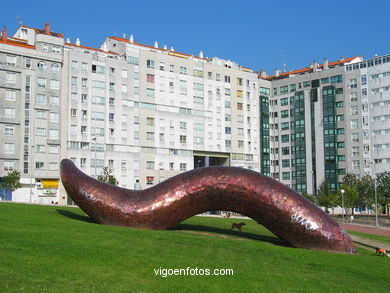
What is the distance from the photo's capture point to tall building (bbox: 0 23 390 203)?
80.2 m

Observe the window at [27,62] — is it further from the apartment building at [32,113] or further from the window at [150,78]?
the window at [150,78]

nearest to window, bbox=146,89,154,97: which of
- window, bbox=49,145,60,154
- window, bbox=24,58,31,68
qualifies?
window, bbox=49,145,60,154

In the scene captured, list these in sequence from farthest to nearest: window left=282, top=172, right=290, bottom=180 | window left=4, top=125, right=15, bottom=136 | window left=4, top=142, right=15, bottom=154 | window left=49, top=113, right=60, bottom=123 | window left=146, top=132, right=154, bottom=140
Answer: window left=282, top=172, right=290, bottom=180, window left=146, top=132, right=154, bottom=140, window left=49, top=113, right=60, bottom=123, window left=4, top=125, right=15, bottom=136, window left=4, top=142, right=15, bottom=154

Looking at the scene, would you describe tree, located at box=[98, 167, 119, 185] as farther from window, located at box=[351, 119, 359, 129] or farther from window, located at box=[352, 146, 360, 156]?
window, located at box=[351, 119, 359, 129]

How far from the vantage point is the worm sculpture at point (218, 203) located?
20.8 m

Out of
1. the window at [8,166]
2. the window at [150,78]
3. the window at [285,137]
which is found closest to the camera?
the window at [8,166]

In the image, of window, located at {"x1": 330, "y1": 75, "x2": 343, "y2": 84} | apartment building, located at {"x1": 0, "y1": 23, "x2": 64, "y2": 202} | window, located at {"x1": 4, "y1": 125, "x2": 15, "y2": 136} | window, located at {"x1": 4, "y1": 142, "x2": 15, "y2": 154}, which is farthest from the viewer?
window, located at {"x1": 330, "y1": 75, "x2": 343, "y2": 84}

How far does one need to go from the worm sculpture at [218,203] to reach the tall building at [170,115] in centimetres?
5622

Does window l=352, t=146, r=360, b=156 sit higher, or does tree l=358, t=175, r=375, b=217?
window l=352, t=146, r=360, b=156

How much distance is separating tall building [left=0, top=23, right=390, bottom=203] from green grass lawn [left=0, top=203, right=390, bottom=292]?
60.3 meters

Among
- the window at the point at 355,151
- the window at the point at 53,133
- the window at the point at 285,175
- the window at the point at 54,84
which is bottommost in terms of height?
the window at the point at 285,175

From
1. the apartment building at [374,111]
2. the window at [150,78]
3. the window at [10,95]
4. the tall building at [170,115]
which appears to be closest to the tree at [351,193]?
the tall building at [170,115]

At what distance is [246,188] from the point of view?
21641 mm

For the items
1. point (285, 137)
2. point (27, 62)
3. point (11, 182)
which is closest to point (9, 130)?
point (11, 182)
